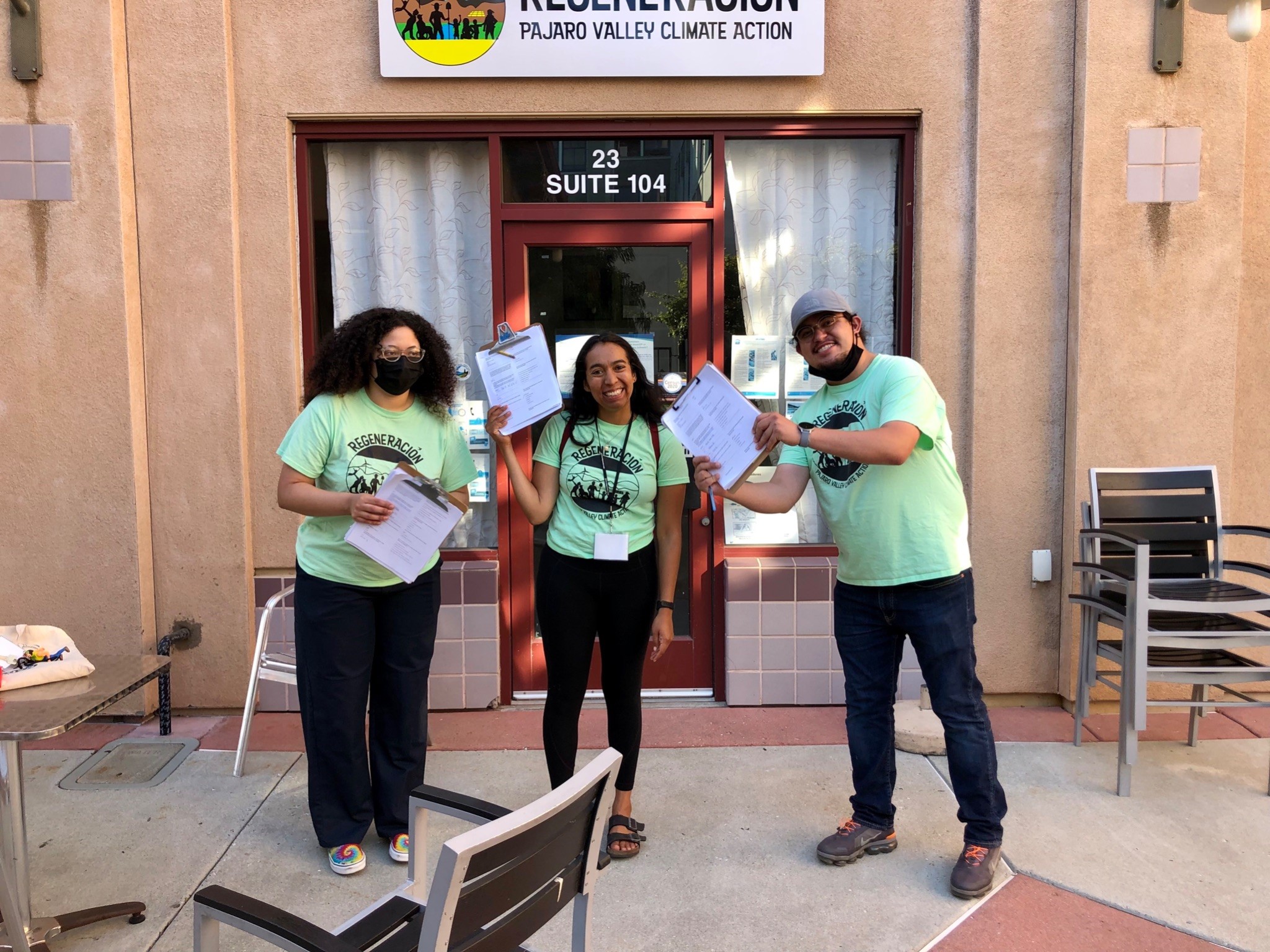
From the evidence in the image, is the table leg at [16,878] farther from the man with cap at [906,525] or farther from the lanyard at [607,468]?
the man with cap at [906,525]

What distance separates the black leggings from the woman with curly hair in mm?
452

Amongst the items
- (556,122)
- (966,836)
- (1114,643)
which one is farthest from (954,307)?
(966,836)

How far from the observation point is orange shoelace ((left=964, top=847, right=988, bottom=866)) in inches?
115

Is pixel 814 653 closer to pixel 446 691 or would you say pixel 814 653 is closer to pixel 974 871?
pixel 974 871

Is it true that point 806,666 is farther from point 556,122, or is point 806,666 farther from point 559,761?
point 556,122

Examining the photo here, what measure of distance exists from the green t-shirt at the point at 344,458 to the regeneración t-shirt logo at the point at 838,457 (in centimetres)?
135

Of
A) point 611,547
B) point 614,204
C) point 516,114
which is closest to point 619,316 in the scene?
point 614,204

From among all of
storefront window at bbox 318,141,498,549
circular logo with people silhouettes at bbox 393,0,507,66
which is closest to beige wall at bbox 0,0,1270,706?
circular logo with people silhouettes at bbox 393,0,507,66

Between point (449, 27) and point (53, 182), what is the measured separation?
6.59 ft

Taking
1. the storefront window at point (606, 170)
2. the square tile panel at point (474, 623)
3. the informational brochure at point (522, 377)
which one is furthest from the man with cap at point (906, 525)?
the square tile panel at point (474, 623)

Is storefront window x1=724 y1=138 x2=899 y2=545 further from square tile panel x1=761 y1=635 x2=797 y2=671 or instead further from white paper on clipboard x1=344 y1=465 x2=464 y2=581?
white paper on clipboard x1=344 y1=465 x2=464 y2=581

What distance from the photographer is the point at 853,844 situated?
3.11m

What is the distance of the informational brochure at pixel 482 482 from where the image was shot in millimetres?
4699

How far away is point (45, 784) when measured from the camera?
3746 millimetres
